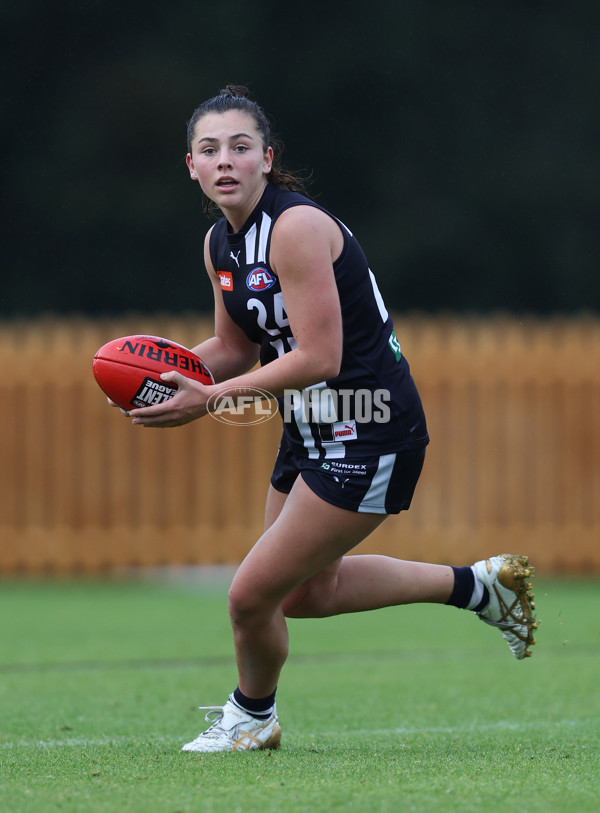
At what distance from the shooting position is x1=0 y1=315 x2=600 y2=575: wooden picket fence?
486 inches

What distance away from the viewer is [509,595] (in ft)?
16.0

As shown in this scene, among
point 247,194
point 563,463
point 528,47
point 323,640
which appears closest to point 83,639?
point 323,640

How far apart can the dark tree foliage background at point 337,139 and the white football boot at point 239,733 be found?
1591cm

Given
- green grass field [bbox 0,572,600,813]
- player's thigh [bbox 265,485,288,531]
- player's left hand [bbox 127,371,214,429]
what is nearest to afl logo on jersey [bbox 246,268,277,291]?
player's left hand [bbox 127,371,214,429]

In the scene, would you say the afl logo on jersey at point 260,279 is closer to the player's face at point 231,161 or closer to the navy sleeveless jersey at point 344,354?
the navy sleeveless jersey at point 344,354

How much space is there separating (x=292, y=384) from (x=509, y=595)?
1.34 metres

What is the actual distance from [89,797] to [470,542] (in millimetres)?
9062

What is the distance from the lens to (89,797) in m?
3.58

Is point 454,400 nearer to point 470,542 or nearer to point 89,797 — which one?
point 470,542

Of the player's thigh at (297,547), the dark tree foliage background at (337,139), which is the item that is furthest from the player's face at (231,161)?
the dark tree foliage background at (337,139)

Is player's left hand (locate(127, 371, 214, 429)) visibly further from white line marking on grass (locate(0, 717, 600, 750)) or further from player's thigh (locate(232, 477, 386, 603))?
white line marking on grass (locate(0, 717, 600, 750))

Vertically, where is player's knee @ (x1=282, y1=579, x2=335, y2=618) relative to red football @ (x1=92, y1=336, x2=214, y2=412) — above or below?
below

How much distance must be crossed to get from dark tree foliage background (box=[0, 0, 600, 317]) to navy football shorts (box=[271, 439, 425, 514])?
15857 mm

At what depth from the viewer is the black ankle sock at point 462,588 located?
189 inches
